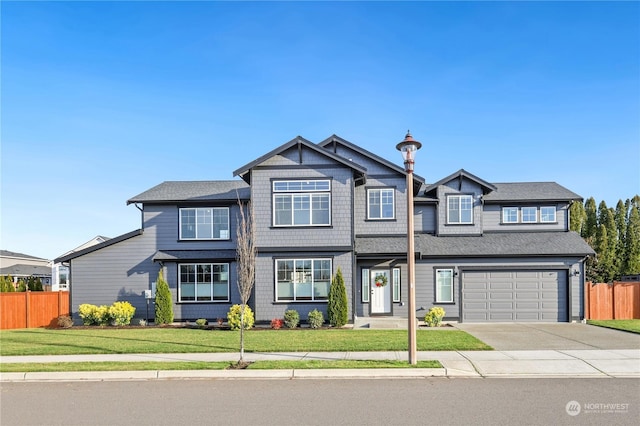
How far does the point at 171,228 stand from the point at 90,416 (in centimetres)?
1431

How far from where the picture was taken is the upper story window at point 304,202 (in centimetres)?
1881

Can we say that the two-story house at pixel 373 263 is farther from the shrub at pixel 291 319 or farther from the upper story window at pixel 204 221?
the shrub at pixel 291 319

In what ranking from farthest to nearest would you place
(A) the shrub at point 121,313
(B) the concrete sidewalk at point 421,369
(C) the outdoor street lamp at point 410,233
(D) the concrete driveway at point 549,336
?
(A) the shrub at point 121,313 < (D) the concrete driveway at point 549,336 < (C) the outdoor street lamp at point 410,233 < (B) the concrete sidewalk at point 421,369

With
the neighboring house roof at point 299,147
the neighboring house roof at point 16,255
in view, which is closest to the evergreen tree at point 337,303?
the neighboring house roof at point 299,147

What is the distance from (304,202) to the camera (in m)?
18.8

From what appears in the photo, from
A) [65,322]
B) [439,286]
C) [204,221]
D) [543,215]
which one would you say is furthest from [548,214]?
[65,322]

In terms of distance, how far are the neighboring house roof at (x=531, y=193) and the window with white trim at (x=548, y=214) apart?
1.94 feet

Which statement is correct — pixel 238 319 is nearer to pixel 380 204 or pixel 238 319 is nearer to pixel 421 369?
pixel 380 204

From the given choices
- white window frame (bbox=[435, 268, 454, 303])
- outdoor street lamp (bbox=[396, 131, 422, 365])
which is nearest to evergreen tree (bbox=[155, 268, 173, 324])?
white window frame (bbox=[435, 268, 454, 303])

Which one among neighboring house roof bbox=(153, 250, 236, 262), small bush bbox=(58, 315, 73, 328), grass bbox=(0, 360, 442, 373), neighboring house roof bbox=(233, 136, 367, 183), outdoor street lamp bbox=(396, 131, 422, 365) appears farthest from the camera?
neighboring house roof bbox=(153, 250, 236, 262)

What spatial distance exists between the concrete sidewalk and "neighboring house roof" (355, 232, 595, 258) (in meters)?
8.13

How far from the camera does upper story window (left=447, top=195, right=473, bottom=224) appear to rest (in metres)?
22.1

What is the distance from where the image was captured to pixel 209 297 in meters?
20.5

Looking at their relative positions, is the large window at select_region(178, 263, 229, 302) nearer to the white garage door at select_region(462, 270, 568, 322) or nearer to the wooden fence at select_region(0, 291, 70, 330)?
the wooden fence at select_region(0, 291, 70, 330)
